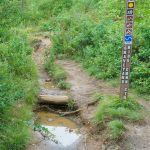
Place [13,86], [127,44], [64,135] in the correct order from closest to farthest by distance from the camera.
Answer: [127,44] → [13,86] → [64,135]

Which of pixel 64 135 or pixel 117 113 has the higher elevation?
pixel 117 113

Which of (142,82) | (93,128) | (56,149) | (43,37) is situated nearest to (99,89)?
(142,82)

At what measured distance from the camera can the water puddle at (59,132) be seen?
8.37 m

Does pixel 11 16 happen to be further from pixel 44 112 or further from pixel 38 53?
pixel 38 53

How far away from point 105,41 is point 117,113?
17.5ft

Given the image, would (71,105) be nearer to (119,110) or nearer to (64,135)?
(64,135)

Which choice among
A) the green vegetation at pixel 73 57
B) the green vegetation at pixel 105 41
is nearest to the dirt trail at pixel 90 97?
the green vegetation at pixel 73 57

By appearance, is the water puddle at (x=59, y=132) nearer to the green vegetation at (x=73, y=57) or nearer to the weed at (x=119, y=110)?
the green vegetation at (x=73, y=57)

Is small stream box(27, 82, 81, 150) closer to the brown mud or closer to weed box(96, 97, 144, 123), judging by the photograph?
the brown mud

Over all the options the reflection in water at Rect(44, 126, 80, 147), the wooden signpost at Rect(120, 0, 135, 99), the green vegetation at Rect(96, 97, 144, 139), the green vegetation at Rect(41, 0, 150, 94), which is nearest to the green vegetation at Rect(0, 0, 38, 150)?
the reflection in water at Rect(44, 126, 80, 147)

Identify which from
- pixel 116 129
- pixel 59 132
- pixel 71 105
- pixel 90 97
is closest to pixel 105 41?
pixel 90 97

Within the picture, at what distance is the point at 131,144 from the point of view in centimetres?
781

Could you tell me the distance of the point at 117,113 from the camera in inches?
344

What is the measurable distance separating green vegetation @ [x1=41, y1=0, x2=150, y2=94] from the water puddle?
7.94 ft
